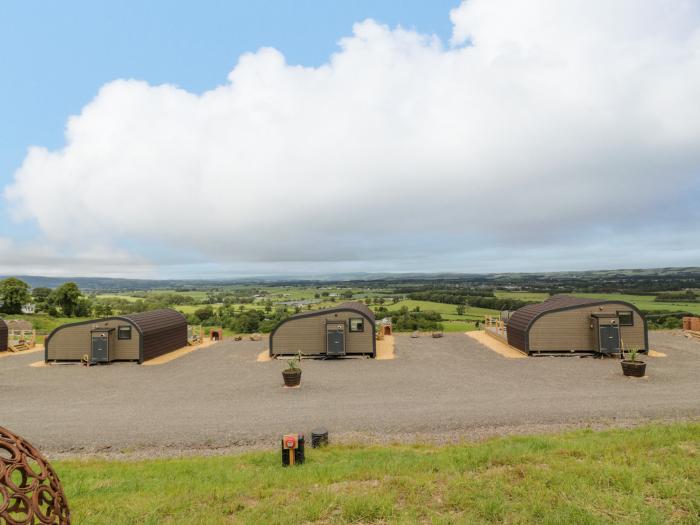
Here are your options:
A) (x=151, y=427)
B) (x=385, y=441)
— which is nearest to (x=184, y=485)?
(x=385, y=441)

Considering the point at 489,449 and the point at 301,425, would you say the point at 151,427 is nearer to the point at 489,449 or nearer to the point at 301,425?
the point at 301,425

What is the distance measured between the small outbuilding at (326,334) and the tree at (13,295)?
2350 inches

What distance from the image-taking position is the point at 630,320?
1019 inches

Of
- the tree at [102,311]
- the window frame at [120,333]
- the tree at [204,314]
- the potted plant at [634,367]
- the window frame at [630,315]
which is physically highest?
the window frame at [630,315]

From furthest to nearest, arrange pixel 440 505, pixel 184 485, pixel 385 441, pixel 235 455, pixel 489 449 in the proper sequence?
1. pixel 385 441
2. pixel 235 455
3. pixel 489 449
4. pixel 184 485
5. pixel 440 505

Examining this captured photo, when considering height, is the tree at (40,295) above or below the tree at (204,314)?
above

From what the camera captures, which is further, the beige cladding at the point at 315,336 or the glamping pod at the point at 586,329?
the beige cladding at the point at 315,336

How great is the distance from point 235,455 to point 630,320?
2799 cm

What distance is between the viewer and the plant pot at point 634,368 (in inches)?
739

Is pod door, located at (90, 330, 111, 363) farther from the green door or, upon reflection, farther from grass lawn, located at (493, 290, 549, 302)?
grass lawn, located at (493, 290, 549, 302)

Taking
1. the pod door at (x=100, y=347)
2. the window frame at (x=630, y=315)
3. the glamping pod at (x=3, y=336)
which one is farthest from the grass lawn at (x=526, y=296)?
the glamping pod at (x=3, y=336)

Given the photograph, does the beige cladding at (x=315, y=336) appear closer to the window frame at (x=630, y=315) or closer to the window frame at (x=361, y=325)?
the window frame at (x=361, y=325)

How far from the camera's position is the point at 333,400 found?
1658cm

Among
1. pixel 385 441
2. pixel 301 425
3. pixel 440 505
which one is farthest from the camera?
pixel 301 425
